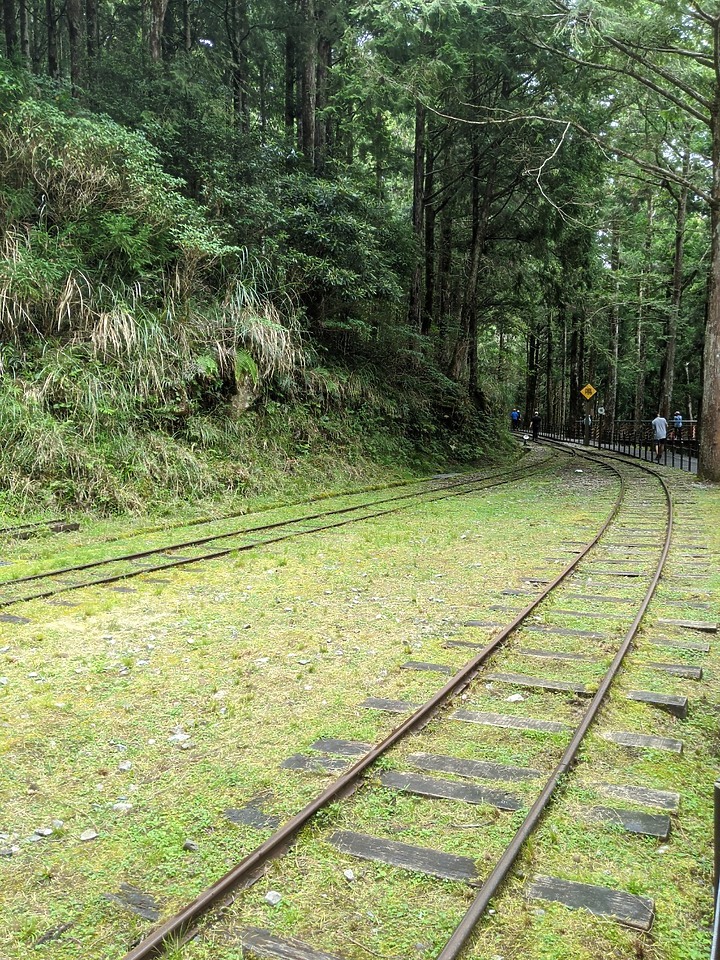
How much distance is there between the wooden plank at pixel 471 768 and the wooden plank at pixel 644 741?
697 millimetres

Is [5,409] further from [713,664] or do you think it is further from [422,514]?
[713,664]

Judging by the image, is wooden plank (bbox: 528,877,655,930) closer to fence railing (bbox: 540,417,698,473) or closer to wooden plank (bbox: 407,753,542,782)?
wooden plank (bbox: 407,753,542,782)

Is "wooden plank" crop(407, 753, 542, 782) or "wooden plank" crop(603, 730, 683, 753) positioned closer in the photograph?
"wooden plank" crop(407, 753, 542, 782)

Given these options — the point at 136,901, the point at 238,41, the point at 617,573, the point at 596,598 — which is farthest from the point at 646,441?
the point at 136,901

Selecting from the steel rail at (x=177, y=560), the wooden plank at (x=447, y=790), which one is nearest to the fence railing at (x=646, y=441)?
the steel rail at (x=177, y=560)

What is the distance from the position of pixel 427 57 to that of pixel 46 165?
10.3m

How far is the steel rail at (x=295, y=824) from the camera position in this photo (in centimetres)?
266

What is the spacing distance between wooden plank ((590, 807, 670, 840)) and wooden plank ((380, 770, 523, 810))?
400 mm

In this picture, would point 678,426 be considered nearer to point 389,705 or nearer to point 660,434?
point 660,434

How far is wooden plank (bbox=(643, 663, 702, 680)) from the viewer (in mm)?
5324

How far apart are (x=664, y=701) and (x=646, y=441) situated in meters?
27.9

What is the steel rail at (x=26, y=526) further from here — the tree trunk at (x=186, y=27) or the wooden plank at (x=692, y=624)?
the tree trunk at (x=186, y=27)

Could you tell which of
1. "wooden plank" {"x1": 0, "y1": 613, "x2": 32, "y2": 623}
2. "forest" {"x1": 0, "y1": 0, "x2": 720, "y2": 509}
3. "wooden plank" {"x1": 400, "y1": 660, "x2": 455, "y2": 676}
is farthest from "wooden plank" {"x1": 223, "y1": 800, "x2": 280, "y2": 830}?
"forest" {"x1": 0, "y1": 0, "x2": 720, "y2": 509}

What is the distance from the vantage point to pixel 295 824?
3.34 m
